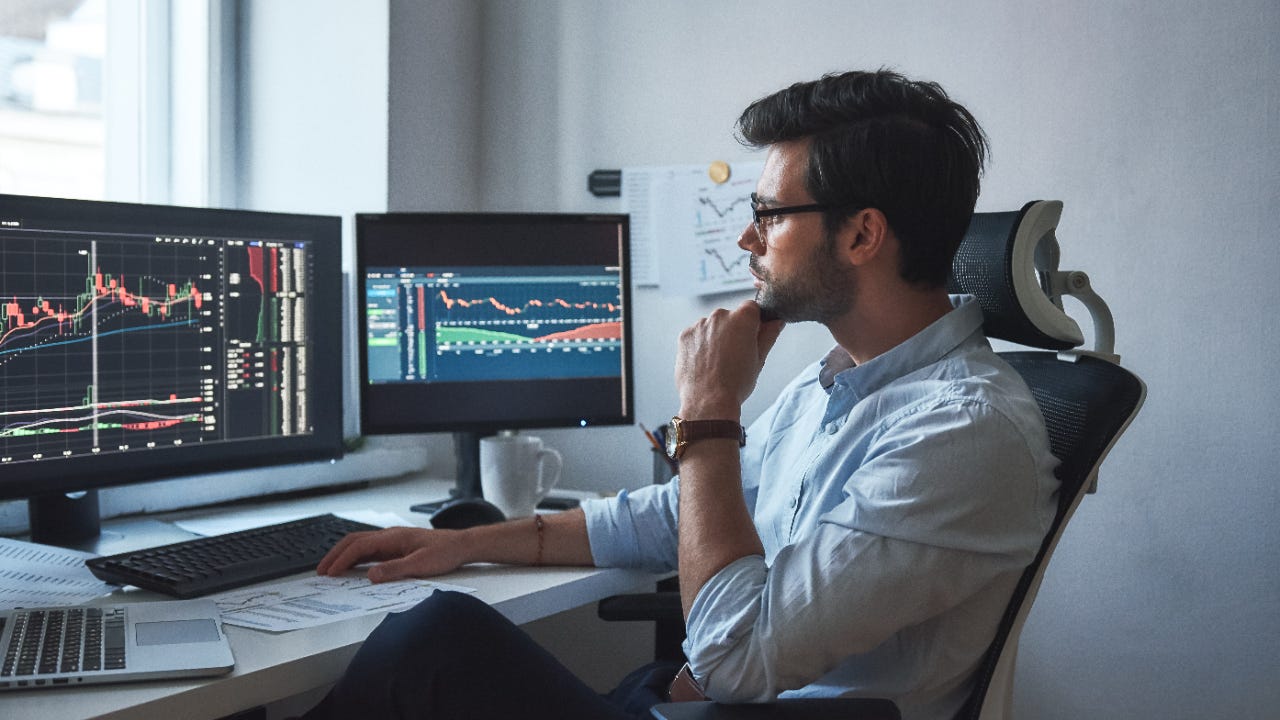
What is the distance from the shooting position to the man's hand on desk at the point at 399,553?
136 cm

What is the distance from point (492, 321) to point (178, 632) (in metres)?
0.90

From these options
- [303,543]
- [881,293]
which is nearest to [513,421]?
[303,543]

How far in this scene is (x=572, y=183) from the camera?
230 cm

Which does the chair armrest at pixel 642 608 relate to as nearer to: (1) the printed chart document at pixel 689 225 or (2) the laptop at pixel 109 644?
(2) the laptop at pixel 109 644

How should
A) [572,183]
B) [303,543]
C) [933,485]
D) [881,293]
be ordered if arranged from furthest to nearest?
[572,183] → [303,543] → [881,293] → [933,485]

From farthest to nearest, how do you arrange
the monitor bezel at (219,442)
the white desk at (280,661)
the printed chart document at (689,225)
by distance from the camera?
the printed chart document at (689,225) < the monitor bezel at (219,442) < the white desk at (280,661)

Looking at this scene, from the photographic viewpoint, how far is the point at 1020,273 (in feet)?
3.82

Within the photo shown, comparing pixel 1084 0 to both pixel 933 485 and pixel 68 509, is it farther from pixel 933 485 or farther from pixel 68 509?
pixel 68 509

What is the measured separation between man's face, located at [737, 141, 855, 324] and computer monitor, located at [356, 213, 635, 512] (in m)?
0.64

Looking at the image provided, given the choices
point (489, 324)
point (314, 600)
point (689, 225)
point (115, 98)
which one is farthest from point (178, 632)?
point (115, 98)

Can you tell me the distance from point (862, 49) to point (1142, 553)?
0.97 metres

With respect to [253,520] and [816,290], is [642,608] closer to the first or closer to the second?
A: [816,290]

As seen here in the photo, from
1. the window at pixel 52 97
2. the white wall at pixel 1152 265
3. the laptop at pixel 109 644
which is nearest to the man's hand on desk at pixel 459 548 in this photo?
the laptop at pixel 109 644

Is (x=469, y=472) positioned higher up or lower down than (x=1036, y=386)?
lower down
